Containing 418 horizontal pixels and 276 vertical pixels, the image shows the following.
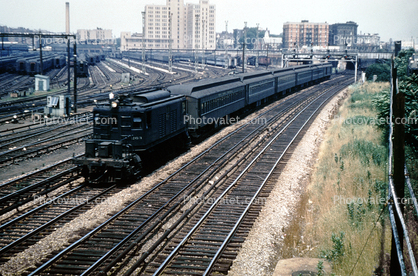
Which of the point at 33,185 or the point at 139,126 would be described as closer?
the point at 33,185

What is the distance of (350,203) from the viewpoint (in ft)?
46.9

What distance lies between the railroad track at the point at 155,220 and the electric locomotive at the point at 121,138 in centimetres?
163

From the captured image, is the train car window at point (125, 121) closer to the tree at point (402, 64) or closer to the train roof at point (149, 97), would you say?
the train roof at point (149, 97)

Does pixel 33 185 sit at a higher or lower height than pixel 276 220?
higher

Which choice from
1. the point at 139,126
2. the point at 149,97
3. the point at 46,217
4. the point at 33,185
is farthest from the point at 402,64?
the point at 46,217

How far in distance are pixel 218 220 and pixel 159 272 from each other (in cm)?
382

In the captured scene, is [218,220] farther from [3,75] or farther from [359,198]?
[3,75]

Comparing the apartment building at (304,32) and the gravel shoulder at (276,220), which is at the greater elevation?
the apartment building at (304,32)

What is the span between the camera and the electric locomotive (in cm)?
1662

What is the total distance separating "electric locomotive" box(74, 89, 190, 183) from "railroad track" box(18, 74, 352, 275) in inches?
64.3

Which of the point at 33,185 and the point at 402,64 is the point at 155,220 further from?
the point at 402,64

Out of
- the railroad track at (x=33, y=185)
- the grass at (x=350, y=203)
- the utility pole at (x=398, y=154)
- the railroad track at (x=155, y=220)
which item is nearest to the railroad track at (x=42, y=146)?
the railroad track at (x=33, y=185)

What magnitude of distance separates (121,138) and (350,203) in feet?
30.2

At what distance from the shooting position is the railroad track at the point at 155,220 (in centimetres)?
1076
